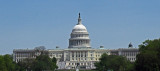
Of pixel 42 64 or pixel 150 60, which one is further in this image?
pixel 42 64

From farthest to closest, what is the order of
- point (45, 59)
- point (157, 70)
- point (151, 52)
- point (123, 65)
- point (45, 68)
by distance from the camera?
point (45, 59) < point (45, 68) < point (123, 65) < point (151, 52) < point (157, 70)

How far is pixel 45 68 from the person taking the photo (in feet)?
481

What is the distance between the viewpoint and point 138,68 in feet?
305

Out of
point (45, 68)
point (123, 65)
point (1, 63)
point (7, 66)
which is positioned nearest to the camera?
point (1, 63)

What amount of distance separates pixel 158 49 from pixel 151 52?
2.45m

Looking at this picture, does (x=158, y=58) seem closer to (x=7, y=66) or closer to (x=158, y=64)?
(x=158, y=64)

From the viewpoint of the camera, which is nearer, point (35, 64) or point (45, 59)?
point (35, 64)

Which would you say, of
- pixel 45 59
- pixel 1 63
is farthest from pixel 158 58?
pixel 45 59

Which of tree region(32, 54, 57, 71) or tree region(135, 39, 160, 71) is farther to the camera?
tree region(32, 54, 57, 71)

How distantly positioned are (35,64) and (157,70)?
224ft

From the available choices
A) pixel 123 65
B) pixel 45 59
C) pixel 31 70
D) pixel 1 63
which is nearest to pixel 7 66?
pixel 1 63

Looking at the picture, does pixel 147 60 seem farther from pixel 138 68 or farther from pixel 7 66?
pixel 7 66

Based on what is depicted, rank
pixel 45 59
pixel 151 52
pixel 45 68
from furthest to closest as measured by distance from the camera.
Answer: pixel 45 59
pixel 45 68
pixel 151 52

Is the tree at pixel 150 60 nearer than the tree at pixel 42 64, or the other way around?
the tree at pixel 150 60
